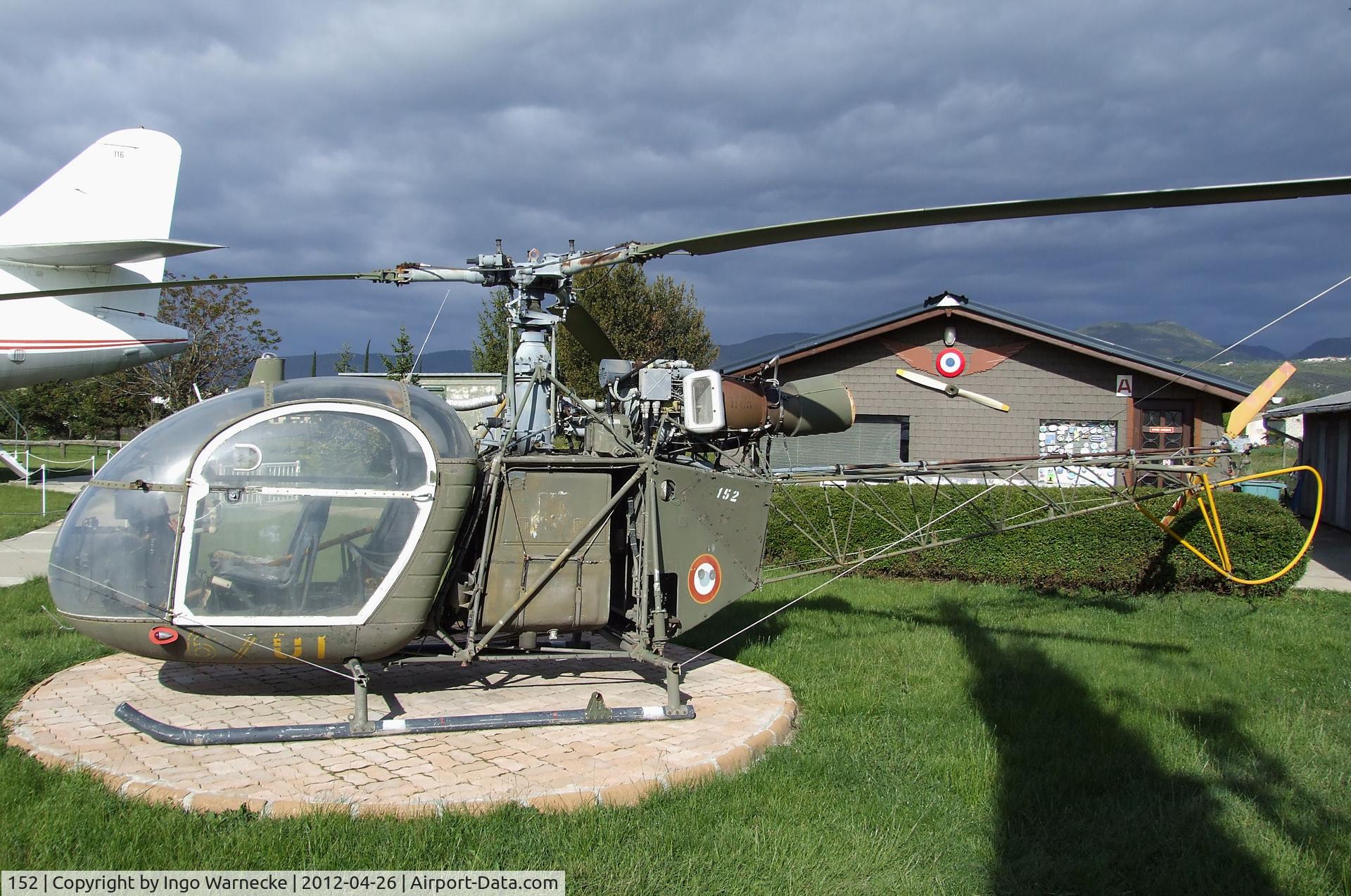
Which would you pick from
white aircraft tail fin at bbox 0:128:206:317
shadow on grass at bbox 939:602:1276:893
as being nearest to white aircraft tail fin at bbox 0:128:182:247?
white aircraft tail fin at bbox 0:128:206:317

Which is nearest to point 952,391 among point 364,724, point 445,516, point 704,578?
point 704,578

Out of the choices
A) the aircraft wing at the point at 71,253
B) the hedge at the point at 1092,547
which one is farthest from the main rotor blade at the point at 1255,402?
the aircraft wing at the point at 71,253

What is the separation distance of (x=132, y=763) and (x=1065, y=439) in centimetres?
1631

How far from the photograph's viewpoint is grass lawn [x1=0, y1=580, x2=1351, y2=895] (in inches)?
170

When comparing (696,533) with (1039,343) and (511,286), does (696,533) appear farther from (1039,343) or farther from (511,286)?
(1039,343)

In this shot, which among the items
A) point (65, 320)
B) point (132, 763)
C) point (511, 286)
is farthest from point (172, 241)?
point (65, 320)

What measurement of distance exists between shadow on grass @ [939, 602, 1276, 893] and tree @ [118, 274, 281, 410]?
2983cm

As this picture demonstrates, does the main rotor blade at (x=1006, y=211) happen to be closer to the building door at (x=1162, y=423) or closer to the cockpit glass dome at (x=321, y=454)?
the cockpit glass dome at (x=321, y=454)

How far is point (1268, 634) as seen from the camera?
32.2 ft

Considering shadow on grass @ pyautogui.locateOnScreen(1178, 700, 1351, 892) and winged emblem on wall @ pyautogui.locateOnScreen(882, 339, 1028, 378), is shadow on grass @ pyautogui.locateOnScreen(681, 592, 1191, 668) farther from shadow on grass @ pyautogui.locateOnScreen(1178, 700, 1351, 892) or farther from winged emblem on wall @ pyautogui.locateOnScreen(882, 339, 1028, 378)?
winged emblem on wall @ pyautogui.locateOnScreen(882, 339, 1028, 378)

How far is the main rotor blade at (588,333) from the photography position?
25.0ft

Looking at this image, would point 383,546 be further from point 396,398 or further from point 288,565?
point 396,398

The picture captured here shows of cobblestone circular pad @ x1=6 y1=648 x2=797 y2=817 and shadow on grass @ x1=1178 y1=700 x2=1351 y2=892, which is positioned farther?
cobblestone circular pad @ x1=6 y1=648 x2=797 y2=817

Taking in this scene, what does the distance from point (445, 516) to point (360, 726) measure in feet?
4.93
